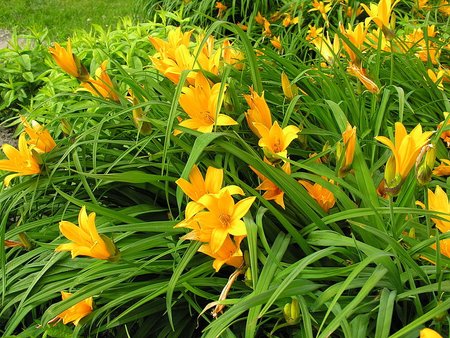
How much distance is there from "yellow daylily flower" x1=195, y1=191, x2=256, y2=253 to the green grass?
4707mm

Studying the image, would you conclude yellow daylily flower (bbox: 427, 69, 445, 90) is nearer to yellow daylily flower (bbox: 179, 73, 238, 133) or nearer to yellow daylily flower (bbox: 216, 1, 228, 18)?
yellow daylily flower (bbox: 179, 73, 238, 133)

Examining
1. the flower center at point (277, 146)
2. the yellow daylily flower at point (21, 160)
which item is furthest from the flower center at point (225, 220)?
the yellow daylily flower at point (21, 160)

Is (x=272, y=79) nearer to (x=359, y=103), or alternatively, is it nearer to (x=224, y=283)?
(x=359, y=103)

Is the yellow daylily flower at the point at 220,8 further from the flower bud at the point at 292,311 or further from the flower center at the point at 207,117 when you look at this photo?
the flower bud at the point at 292,311

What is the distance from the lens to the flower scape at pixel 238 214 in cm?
116

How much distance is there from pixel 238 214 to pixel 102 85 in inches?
30.9

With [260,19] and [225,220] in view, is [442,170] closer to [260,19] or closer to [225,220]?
[225,220]

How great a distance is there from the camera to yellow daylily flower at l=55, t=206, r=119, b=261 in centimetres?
122

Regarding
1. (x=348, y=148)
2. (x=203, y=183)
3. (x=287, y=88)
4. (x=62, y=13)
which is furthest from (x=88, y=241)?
(x=62, y=13)

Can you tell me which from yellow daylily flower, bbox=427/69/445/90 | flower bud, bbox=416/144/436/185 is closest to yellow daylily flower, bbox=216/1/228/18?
yellow daylily flower, bbox=427/69/445/90

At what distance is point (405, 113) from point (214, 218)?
37.0 inches

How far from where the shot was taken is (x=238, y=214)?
1221 millimetres

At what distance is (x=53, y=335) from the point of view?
130 cm

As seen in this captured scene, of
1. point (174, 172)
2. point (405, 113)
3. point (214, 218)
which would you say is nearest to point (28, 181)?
point (174, 172)
